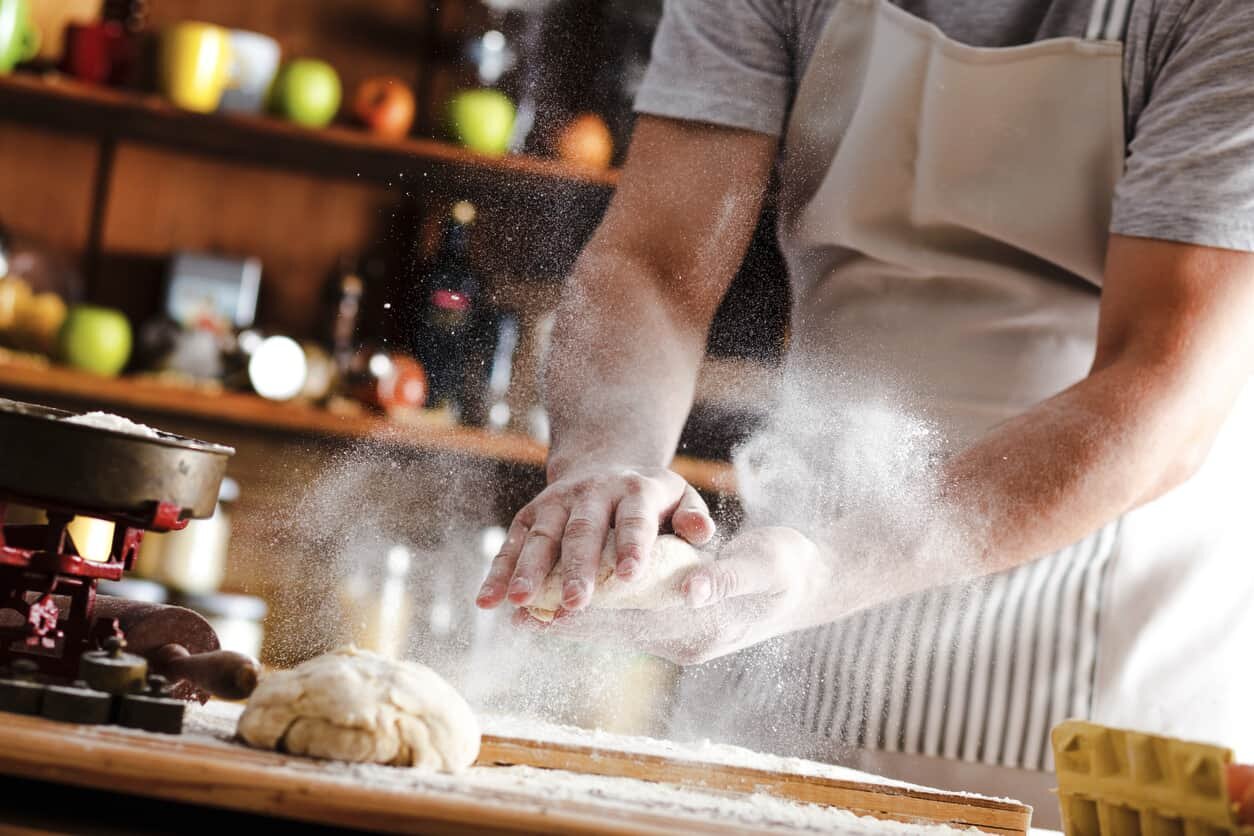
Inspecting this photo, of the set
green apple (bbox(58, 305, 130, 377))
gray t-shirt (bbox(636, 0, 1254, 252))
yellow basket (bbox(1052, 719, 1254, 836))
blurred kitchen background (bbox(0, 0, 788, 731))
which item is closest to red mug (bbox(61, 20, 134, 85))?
blurred kitchen background (bbox(0, 0, 788, 731))

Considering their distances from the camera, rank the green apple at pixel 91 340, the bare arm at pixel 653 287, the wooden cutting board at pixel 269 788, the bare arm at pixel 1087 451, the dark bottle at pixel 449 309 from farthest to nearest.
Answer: the dark bottle at pixel 449 309, the green apple at pixel 91 340, the bare arm at pixel 653 287, the bare arm at pixel 1087 451, the wooden cutting board at pixel 269 788

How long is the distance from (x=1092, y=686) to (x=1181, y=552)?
0.18 m

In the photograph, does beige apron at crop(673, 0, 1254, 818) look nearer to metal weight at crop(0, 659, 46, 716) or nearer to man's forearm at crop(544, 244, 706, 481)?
man's forearm at crop(544, 244, 706, 481)

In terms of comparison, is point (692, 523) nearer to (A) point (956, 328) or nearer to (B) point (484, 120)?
(A) point (956, 328)

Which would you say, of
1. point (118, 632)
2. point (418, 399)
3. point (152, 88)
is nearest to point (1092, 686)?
point (118, 632)

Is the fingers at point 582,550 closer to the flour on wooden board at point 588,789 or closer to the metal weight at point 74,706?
the flour on wooden board at point 588,789

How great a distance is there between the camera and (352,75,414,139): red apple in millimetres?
2314

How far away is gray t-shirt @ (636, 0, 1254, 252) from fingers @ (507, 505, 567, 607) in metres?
0.65

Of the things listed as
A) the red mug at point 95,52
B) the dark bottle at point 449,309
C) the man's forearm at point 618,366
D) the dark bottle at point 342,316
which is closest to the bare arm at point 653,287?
the man's forearm at point 618,366

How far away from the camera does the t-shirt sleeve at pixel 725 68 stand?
1614 millimetres

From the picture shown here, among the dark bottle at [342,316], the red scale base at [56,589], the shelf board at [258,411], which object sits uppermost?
the dark bottle at [342,316]

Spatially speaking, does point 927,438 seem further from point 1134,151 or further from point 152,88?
point 152,88

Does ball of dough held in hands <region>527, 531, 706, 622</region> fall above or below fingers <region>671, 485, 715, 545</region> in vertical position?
below

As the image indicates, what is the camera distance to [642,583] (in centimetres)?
108
